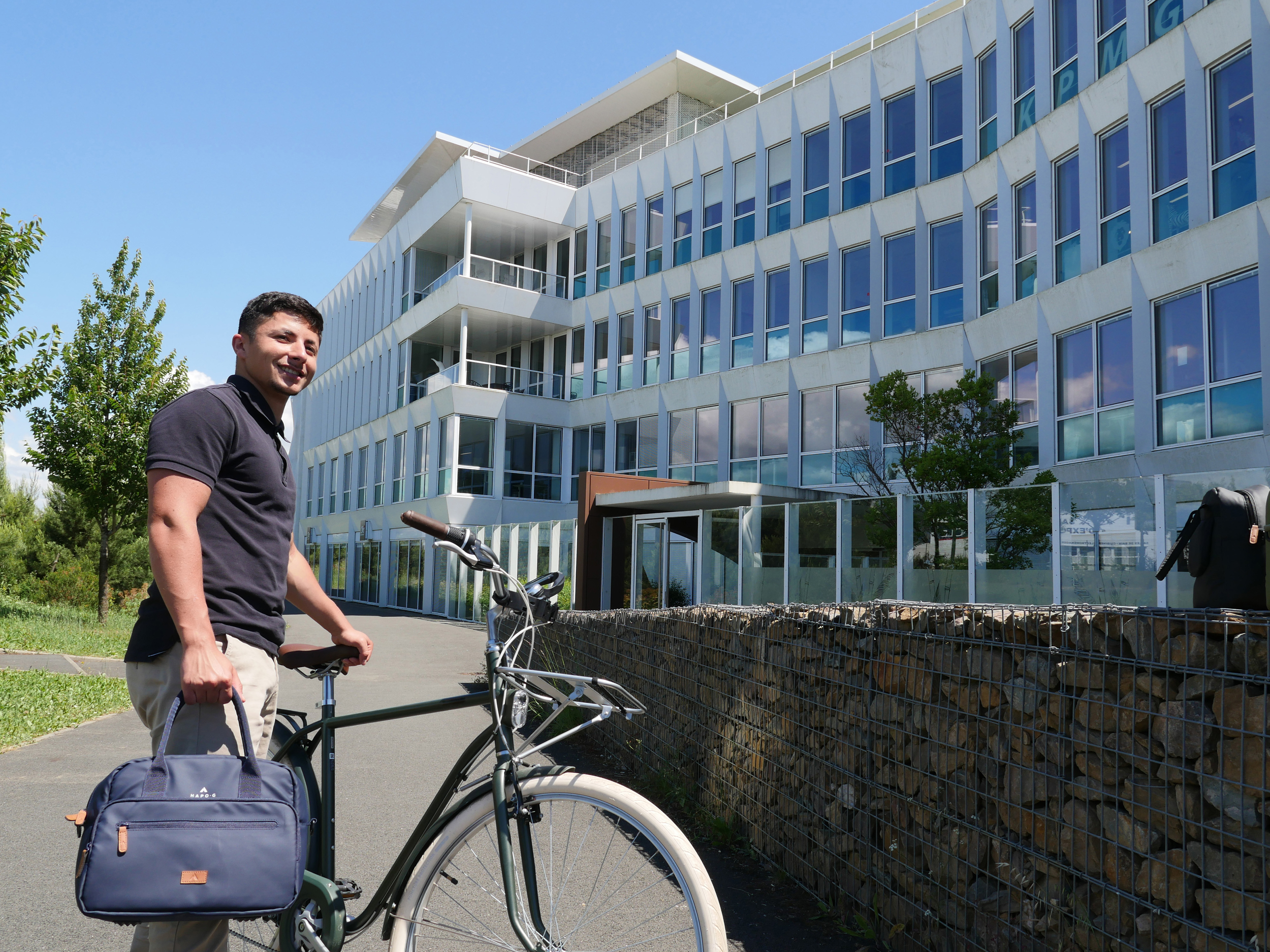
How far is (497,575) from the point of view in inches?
106

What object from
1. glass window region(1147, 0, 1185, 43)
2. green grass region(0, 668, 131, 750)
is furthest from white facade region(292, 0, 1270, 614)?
green grass region(0, 668, 131, 750)

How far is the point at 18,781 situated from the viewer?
6309mm

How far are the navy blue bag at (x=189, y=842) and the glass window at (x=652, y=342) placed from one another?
2732 cm

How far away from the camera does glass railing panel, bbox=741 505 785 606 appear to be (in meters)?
16.1

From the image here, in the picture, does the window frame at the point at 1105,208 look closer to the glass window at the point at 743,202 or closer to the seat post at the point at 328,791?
the glass window at the point at 743,202

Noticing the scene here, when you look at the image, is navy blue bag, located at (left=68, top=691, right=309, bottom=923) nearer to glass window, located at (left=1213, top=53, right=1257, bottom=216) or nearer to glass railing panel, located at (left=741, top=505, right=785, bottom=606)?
glass railing panel, located at (left=741, top=505, right=785, bottom=606)

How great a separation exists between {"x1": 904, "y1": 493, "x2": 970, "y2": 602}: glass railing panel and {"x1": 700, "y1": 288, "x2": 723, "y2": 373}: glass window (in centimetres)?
1447

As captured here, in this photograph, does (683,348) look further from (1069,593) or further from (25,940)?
(25,940)

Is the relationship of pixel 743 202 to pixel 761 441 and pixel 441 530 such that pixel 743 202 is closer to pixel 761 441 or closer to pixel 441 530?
pixel 761 441

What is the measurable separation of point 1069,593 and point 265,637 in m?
10.5

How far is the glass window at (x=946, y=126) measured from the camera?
21844mm

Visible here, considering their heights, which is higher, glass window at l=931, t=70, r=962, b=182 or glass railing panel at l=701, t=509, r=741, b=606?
glass window at l=931, t=70, r=962, b=182

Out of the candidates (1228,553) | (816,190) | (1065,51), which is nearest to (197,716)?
(1228,553)

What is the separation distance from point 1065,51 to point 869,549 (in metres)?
10.5
